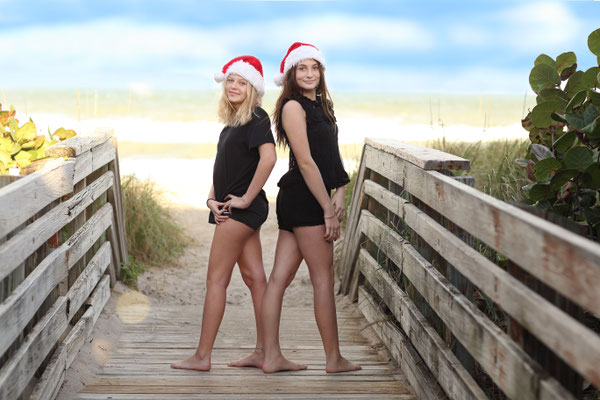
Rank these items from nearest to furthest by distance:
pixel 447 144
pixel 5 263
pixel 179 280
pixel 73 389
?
1. pixel 5 263
2. pixel 73 389
3. pixel 179 280
4. pixel 447 144

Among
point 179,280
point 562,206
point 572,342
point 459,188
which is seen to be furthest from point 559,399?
point 179,280

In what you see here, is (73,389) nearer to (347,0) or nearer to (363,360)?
(363,360)

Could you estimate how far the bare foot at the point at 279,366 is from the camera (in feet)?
13.7

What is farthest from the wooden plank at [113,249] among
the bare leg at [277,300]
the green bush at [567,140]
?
the green bush at [567,140]

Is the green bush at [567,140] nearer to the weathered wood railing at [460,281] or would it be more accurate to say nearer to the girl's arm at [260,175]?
the weathered wood railing at [460,281]

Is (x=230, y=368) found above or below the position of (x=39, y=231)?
below

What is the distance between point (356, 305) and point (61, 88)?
68.7 metres

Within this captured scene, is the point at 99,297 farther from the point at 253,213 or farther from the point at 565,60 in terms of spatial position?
the point at 565,60

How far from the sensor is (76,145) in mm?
4348

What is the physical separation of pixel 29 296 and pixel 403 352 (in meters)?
2.12

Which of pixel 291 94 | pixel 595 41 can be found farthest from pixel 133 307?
pixel 595 41

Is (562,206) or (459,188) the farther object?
(562,206)

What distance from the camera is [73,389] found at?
151 inches

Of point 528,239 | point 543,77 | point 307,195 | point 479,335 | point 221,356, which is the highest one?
point 543,77
